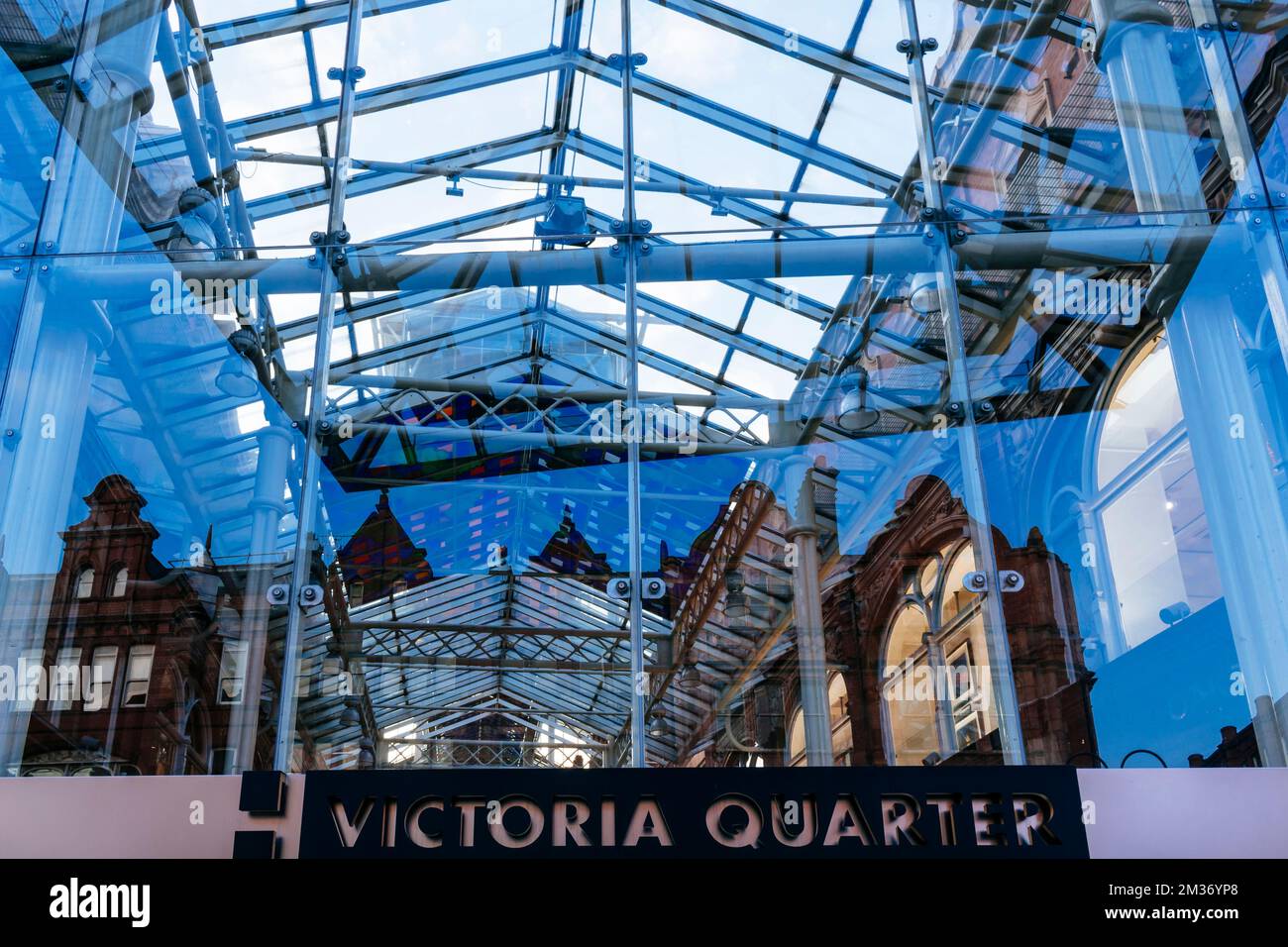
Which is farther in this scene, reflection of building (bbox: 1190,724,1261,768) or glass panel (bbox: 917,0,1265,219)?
glass panel (bbox: 917,0,1265,219)

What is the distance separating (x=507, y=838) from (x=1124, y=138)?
5.84 m

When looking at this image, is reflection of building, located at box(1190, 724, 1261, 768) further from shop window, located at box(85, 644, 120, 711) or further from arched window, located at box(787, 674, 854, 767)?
shop window, located at box(85, 644, 120, 711)

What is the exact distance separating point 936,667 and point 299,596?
3.60 meters

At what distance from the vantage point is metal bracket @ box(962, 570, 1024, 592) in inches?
267

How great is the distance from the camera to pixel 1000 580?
679 cm

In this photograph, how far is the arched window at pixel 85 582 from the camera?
6977mm

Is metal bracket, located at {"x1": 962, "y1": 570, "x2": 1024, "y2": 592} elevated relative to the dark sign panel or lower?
elevated

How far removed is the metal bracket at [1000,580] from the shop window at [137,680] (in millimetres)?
4594

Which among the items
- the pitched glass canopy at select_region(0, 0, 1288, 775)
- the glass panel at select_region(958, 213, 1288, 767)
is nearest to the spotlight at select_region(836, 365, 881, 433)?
the pitched glass canopy at select_region(0, 0, 1288, 775)

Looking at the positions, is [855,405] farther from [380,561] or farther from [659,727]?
[380,561]

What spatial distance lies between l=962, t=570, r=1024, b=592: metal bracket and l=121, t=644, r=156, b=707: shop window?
15.1 ft

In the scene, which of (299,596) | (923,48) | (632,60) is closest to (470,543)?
(299,596)

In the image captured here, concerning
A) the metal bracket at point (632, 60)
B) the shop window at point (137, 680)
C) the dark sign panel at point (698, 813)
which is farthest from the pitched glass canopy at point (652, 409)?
the dark sign panel at point (698, 813)

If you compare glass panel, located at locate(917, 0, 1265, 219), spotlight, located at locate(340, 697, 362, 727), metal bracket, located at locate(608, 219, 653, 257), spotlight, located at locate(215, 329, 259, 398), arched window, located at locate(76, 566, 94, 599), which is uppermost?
glass panel, located at locate(917, 0, 1265, 219)
